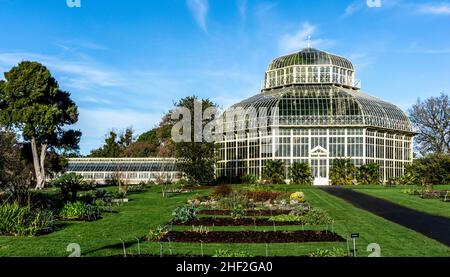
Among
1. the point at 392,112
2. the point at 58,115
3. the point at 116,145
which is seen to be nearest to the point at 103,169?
the point at 116,145

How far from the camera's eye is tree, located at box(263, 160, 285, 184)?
46875 millimetres

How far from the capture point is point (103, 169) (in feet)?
190

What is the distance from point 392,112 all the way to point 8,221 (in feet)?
147

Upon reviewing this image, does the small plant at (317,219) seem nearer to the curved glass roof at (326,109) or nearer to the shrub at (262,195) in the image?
the shrub at (262,195)

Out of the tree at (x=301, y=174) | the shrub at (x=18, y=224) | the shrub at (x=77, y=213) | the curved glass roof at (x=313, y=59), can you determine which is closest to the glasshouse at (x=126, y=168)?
the tree at (x=301, y=174)

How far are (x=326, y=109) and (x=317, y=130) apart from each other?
6.79 feet

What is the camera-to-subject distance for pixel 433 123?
56.6m

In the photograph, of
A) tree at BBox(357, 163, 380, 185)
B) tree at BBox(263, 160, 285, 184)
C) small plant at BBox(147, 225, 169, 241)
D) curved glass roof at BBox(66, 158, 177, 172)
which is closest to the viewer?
small plant at BBox(147, 225, 169, 241)

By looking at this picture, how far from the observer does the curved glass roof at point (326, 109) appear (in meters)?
49.0

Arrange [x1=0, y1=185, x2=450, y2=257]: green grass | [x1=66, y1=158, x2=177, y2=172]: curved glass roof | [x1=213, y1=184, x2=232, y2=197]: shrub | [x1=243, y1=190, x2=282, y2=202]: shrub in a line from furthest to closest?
[x1=66, y1=158, x2=177, y2=172]: curved glass roof, [x1=213, y1=184, x2=232, y2=197]: shrub, [x1=243, y1=190, x2=282, y2=202]: shrub, [x1=0, y1=185, x2=450, y2=257]: green grass

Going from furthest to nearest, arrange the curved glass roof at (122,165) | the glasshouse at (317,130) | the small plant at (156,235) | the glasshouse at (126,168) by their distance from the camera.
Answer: the curved glass roof at (122,165) → the glasshouse at (126,168) → the glasshouse at (317,130) → the small plant at (156,235)

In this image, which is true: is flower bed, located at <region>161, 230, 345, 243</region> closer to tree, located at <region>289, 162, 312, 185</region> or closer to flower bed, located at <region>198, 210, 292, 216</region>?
flower bed, located at <region>198, 210, 292, 216</region>

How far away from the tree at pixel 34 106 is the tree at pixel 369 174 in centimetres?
2463

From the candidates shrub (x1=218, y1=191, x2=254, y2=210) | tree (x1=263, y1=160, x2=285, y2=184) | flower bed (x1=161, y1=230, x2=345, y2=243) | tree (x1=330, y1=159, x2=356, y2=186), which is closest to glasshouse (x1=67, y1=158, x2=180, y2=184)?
tree (x1=263, y1=160, x2=285, y2=184)
